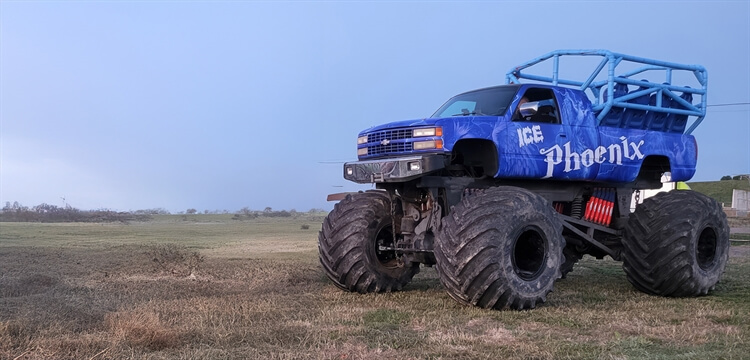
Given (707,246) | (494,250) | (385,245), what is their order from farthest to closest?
(707,246) < (385,245) < (494,250)

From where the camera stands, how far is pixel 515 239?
27.8ft

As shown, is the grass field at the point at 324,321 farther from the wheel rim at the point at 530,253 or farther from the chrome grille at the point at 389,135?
the chrome grille at the point at 389,135

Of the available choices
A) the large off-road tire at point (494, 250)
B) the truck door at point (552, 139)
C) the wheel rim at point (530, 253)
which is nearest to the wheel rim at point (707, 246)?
the truck door at point (552, 139)

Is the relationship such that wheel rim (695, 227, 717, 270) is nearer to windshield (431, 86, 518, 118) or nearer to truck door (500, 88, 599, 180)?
truck door (500, 88, 599, 180)

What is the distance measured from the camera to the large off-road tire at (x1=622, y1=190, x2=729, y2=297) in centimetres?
1015

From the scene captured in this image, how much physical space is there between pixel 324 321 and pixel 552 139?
14.2ft

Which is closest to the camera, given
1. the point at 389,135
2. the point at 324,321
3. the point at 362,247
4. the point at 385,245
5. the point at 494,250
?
the point at 324,321

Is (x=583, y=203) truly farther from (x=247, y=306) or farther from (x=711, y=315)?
(x=247, y=306)

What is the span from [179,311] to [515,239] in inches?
160

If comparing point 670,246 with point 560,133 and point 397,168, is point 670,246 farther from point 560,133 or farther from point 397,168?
point 397,168

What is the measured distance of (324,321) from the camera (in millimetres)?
7406

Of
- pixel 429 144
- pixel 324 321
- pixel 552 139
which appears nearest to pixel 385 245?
pixel 429 144

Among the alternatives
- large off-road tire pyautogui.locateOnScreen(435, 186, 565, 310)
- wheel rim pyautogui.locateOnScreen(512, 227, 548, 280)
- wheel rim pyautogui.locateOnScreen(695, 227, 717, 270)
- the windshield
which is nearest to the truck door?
the windshield

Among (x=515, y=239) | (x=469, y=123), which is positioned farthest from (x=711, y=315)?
(x=469, y=123)
